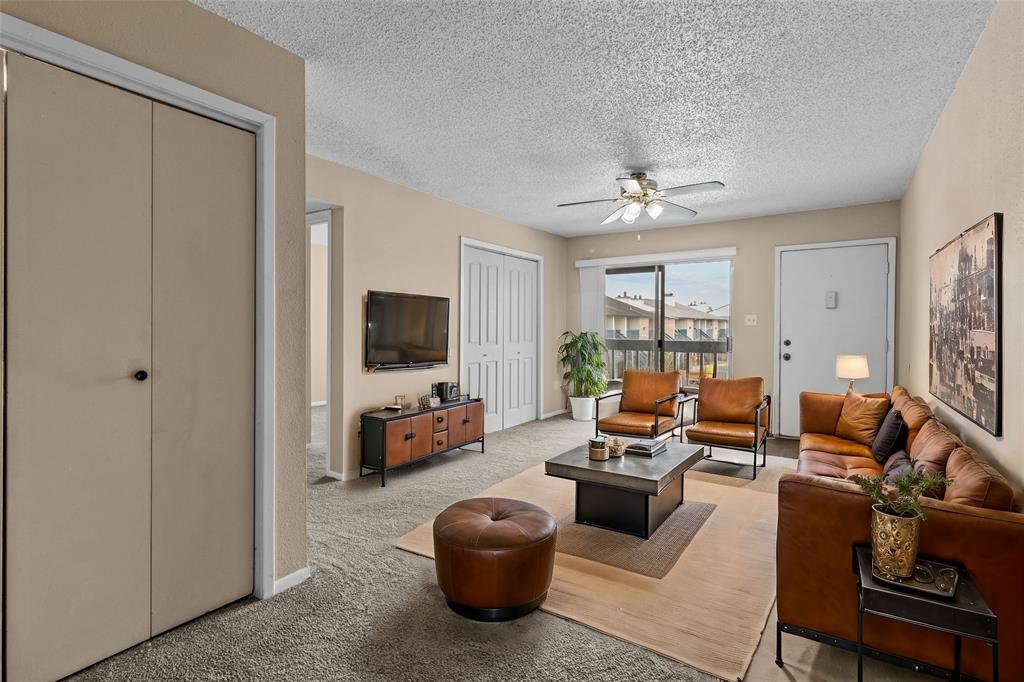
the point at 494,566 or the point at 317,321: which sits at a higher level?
the point at 317,321

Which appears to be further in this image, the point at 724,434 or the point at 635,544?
the point at 724,434

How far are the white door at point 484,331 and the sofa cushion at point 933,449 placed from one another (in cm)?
394

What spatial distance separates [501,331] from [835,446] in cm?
378

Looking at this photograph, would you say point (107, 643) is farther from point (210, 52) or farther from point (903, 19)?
point (903, 19)

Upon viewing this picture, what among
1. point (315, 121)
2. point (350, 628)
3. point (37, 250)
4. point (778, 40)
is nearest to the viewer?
point (37, 250)

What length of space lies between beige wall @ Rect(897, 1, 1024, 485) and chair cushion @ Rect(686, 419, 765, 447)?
132 cm

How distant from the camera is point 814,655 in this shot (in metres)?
2.12

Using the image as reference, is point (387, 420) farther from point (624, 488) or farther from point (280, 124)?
point (280, 124)

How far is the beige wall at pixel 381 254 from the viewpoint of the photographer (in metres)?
4.51

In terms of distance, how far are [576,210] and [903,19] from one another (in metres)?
3.89

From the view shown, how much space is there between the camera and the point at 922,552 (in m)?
1.79

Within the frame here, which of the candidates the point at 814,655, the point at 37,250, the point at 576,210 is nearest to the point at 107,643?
the point at 37,250

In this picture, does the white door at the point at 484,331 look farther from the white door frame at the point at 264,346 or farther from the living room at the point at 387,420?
the white door frame at the point at 264,346

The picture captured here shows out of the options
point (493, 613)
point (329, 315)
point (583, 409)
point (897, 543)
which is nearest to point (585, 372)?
point (583, 409)
